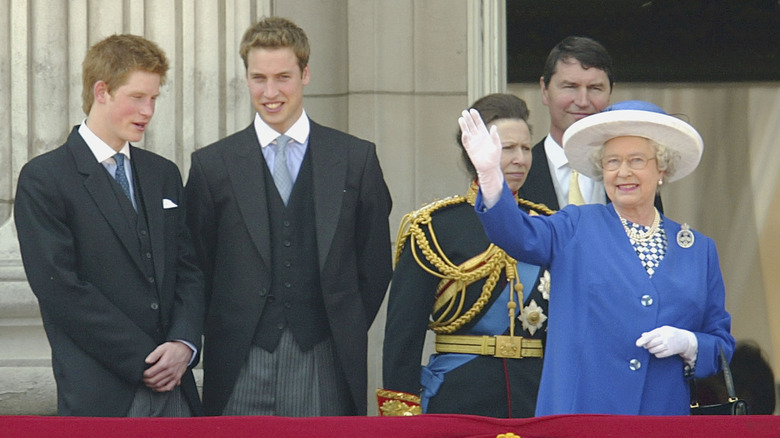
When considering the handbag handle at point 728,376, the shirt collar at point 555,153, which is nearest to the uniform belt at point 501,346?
the handbag handle at point 728,376

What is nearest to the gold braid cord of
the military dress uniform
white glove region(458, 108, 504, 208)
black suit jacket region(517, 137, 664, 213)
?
the military dress uniform

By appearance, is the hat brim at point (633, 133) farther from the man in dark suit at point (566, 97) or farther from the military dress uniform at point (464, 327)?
the man in dark suit at point (566, 97)

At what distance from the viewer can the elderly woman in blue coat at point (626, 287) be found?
3.62 meters

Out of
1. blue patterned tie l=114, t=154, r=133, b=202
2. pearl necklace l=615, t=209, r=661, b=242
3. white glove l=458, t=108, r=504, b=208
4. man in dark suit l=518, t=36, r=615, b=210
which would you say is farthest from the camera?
man in dark suit l=518, t=36, r=615, b=210

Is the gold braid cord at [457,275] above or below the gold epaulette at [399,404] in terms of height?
above

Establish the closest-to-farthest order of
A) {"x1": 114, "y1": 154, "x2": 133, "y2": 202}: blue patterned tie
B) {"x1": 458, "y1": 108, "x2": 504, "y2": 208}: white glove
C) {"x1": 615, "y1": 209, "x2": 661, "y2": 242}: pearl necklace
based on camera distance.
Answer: {"x1": 458, "y1": 108, "x2": 504, "y2": 208}: white glove
{"x1": 615, "y1": 209, "x2": 661, "y2": 242}: pearl necklace
{"x1": 114, "y1": 154, "x2": 133, "y2": 202}: blue patterned tie

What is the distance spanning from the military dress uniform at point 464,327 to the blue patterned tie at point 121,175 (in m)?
0.81

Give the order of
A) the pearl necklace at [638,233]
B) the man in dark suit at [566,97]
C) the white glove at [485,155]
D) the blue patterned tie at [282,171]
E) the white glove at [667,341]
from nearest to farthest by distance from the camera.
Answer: the white glove at [485,155], the white glove at [667,341], the pearl necklace at [638,233], the blue patterned tie at [282,171], the man in dark suit at [566,97]

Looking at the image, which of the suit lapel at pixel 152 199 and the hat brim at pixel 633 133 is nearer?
the hat brim at pixel 633 133

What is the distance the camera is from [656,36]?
7223 millimetres

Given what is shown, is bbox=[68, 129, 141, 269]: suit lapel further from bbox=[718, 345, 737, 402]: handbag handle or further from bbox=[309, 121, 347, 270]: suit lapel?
bbox=[718, 345, 737, 402]: handbag handle

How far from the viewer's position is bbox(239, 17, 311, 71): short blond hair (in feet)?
13.9

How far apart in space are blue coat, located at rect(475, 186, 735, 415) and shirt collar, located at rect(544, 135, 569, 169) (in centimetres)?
87

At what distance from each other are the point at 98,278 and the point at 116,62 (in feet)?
2.01
